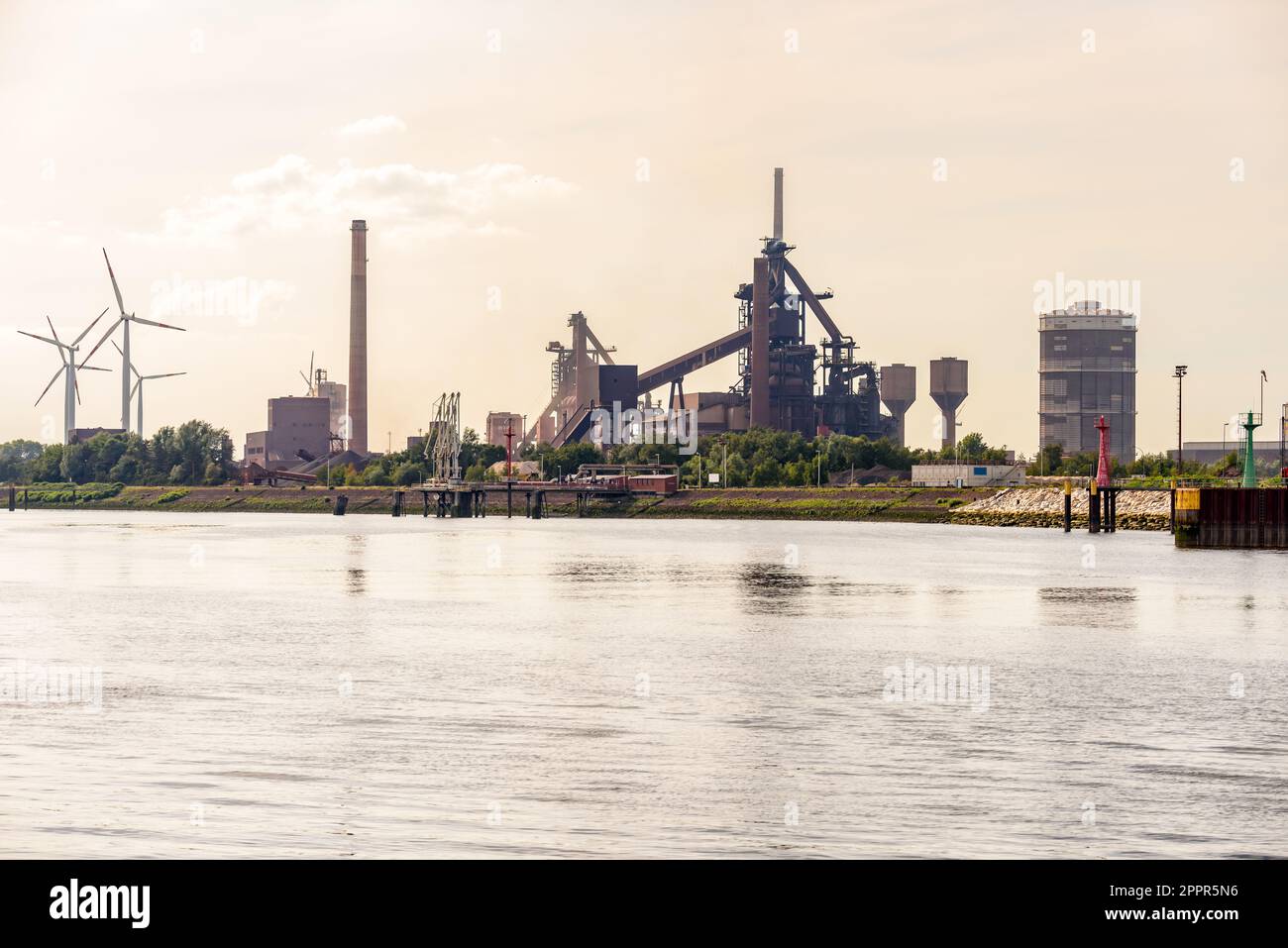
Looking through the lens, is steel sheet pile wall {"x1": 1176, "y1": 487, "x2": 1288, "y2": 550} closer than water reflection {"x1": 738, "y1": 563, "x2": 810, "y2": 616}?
No

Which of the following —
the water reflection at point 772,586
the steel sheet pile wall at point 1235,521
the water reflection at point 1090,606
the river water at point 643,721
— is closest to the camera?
the river water at point 643,721

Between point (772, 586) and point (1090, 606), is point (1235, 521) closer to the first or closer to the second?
point (772, 586)

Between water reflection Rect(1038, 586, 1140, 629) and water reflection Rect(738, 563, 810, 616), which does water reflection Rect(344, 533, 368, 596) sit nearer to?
water reflection Rect(738, 563, 810, 616)

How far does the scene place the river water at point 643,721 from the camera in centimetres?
1992

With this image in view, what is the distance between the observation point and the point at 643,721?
30391 millimetres

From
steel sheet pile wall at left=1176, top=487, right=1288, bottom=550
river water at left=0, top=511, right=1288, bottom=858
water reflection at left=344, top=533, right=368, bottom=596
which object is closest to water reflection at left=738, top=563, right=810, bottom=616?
river water at left=0, top=511, right=1288, bottom=858

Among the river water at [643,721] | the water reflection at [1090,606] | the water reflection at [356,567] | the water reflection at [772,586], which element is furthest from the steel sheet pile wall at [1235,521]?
the water reflection at [356,567]

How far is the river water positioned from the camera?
65.4ft

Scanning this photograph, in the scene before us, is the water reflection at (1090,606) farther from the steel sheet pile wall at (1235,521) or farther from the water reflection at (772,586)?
the steel sheet pile wall at (1235,521)

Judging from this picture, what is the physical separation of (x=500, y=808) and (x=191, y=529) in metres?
160

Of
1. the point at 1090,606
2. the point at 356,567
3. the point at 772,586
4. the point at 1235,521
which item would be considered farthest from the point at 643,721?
the point at 1235,521
